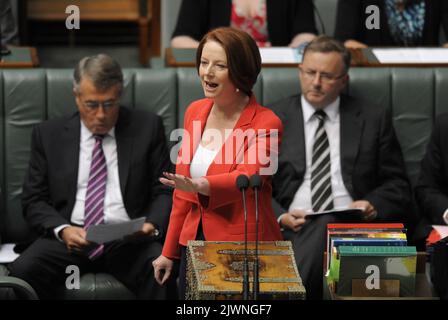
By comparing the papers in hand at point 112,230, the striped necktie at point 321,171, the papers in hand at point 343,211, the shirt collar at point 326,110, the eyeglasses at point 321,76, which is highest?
the eyeglasses at point 321,76

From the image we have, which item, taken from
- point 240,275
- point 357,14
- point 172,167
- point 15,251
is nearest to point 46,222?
point 15,251

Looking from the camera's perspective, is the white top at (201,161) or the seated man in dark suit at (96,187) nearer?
the white top at (201,161)

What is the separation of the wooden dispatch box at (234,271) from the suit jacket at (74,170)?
1.23 meters

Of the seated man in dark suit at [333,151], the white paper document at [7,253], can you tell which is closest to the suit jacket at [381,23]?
the seated man in dark suit at [333,151]

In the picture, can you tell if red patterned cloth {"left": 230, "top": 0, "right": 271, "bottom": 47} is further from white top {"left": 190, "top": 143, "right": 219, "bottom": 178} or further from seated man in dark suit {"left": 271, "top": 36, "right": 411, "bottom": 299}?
white top {"left": 190, "top": 143, "right": 219, "bottom": 178}

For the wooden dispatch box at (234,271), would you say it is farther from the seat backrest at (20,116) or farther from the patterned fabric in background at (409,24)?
the patterned fabric in background at (409,24)

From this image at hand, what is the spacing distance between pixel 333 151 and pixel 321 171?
107mm

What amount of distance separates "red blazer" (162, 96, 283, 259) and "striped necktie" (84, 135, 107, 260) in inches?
36.5

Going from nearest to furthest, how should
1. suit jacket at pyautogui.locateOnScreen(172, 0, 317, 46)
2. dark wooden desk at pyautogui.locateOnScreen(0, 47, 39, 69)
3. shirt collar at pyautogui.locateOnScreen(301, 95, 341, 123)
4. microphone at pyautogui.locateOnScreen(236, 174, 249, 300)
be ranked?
microphone at pyautogui.locateOnScreen(236, 174, 249, 300)
shirt collar at pyautogui.locateOnScreen(301, 95, 341, 123)
dark wooden desk at pyautogui.locateOnScreen(0, 47, 39, 69)
suit jacket at pyautogui.locateOnScreen(172, 0, 317, 46)

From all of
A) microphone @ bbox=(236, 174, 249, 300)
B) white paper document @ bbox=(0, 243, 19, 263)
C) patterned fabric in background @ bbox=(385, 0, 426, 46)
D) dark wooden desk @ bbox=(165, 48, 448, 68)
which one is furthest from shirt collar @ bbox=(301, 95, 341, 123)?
microphone @ bbox=(236, 174, 249, 300)

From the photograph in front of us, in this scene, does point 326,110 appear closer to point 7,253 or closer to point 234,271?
point 7,253

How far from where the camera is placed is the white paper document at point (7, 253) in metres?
4.31

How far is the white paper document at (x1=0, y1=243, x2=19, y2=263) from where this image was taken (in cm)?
431

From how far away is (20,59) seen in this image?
4797mm
